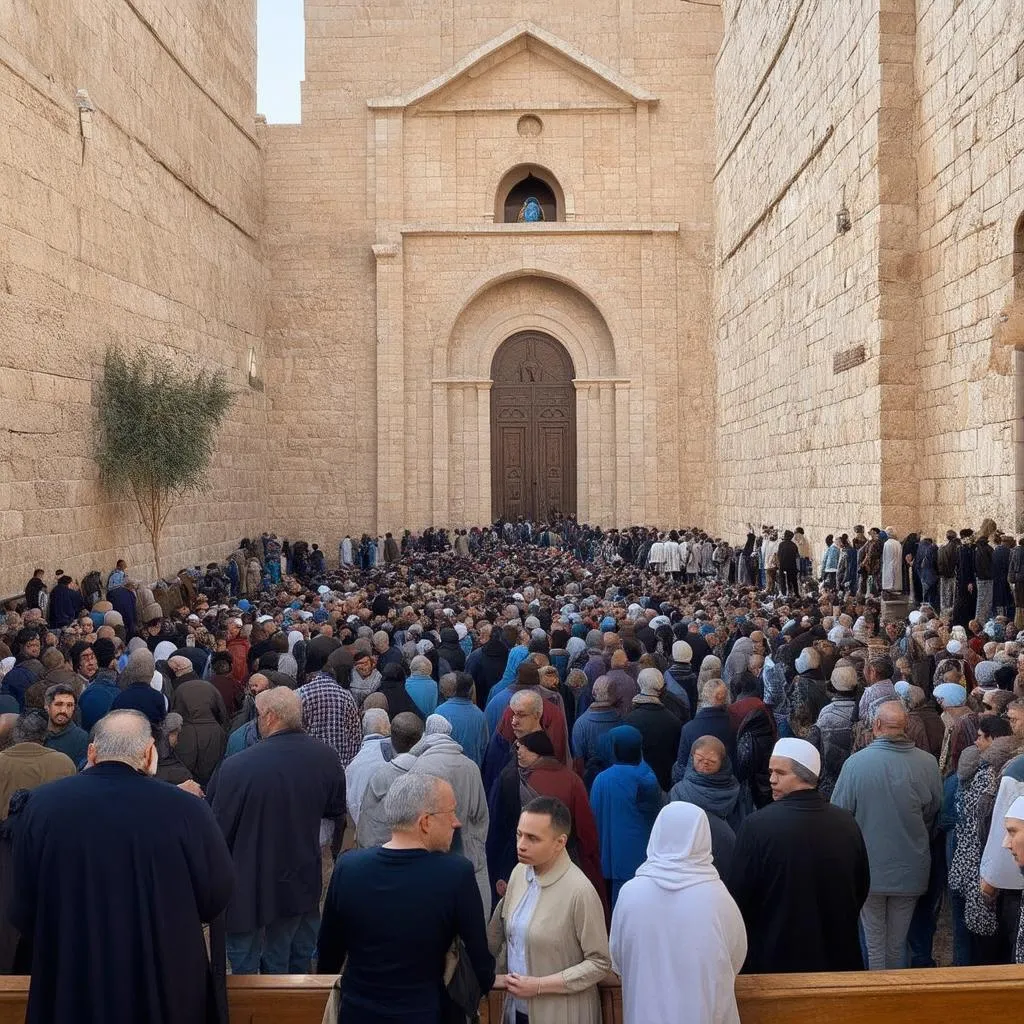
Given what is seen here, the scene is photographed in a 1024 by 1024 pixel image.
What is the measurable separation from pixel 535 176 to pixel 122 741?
26.9 metres

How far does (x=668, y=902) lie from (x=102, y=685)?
5614mm

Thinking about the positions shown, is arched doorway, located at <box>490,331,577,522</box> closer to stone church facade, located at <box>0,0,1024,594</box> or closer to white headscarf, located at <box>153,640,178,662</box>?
stone church facade, located at <box>0,0,1024,594</box>

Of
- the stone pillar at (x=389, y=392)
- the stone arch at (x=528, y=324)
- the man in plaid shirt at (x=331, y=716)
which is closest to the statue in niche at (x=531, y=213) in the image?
the stone arch at (x=528, y=324)

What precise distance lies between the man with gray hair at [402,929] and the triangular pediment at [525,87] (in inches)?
1039

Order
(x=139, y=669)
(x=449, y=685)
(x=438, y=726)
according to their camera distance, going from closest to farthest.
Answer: (x=438, y=726)
(x=449, y=685)
(x=139, y=669)

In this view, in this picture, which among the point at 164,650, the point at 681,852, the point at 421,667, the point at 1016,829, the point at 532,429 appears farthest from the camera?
the point at 532,429

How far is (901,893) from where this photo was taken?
525 cm

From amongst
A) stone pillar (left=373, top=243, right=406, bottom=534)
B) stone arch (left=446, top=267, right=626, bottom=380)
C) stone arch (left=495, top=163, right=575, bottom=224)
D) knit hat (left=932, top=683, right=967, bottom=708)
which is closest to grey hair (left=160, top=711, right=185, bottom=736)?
knit hat (left=932, top=683, right=967, bottom=708)

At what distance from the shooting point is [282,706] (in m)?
5.09

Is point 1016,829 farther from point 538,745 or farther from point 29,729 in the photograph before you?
point 29,729

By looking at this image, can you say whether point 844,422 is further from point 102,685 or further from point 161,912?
point 161,912

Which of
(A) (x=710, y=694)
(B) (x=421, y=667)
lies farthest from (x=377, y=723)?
(B) (x=421, y=667)

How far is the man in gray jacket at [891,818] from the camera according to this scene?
5.23 m

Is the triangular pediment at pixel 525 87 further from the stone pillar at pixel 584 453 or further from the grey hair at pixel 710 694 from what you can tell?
the grey hair at pixel 710 694
